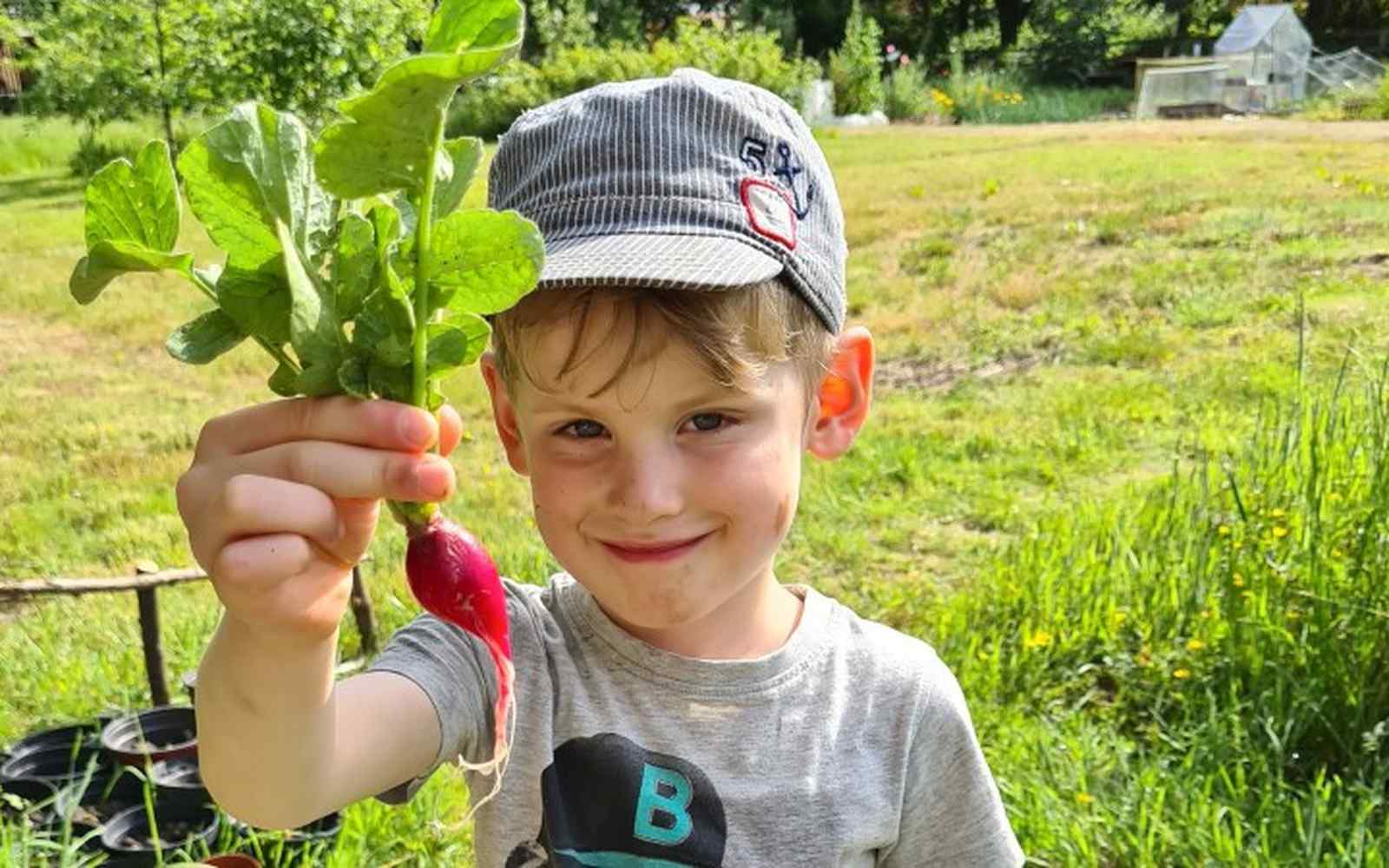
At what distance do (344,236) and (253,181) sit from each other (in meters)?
0.07

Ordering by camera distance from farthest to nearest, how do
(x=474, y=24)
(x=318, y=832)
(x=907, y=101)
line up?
(x=907, y=101), (x=318, y=832), (x=474, y=24)

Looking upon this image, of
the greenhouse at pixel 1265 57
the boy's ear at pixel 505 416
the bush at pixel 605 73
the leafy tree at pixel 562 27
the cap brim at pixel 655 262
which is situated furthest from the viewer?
the leafy tree at pixel 562 27

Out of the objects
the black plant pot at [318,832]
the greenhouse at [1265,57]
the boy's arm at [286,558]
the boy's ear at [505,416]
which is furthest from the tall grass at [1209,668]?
the greenhouse at [1265,57]

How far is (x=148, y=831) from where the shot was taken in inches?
97.4

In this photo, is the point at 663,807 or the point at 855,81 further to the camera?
the point at 855,81

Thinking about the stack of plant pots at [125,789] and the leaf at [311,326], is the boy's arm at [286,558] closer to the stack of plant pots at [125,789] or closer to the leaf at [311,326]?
the leaf at [311,326]

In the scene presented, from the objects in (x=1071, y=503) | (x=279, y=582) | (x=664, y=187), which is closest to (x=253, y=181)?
(x=279, y=582)

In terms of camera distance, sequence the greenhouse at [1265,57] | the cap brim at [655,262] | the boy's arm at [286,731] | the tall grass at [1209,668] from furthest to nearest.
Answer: the greenhouse at [1265,57] < the tall grass at [1209,668] < the cap brim at [655,262] < the boy's arm at [286,731]

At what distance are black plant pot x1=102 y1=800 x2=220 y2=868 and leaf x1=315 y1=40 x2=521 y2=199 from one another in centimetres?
177

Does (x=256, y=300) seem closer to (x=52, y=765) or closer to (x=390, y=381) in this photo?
(x=390, y=381)

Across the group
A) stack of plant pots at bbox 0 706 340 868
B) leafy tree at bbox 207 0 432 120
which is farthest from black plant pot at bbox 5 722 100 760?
leafy tree at bbox 207 0 432 120

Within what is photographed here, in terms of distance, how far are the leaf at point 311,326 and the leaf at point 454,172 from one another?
109 millimetres

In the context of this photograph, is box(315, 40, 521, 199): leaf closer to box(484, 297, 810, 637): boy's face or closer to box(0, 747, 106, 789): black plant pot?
box(484, 297, 810, 637): boy's face

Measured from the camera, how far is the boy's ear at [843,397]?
153cm
